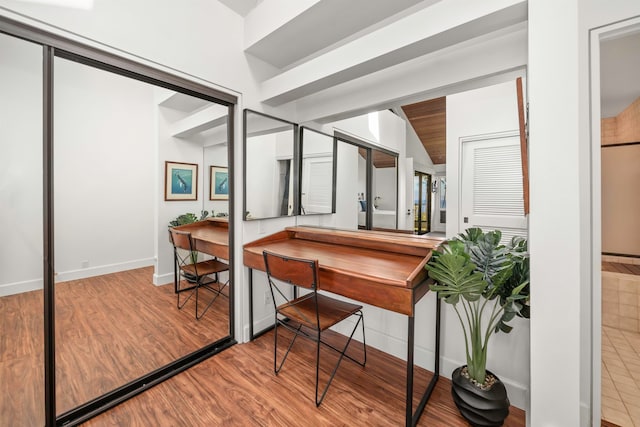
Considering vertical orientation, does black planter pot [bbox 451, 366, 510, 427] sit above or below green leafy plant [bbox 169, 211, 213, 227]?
below

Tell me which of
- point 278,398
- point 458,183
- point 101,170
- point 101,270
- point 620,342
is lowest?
point 278,398

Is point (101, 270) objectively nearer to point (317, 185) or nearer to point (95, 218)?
point (95, 218)

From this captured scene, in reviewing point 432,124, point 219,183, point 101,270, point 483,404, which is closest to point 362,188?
point 432,124

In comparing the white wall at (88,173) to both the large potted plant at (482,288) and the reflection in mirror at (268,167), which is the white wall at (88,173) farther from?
the large potted plant at (482,288)

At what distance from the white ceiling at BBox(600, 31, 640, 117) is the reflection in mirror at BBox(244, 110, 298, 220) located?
87.4 inches

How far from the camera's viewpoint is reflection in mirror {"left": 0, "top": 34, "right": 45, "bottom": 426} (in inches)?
52.1

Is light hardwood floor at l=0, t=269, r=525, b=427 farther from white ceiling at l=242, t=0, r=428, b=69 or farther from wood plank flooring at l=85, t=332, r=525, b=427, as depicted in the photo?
white ceiling at l=242, t=0, r=428, b=69

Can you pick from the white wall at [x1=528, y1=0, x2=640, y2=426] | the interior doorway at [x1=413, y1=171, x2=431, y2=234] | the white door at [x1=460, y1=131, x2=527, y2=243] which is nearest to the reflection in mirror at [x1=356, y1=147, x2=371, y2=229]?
the interior doorway at [x1=413, y1=171, x2=431, y2=234]

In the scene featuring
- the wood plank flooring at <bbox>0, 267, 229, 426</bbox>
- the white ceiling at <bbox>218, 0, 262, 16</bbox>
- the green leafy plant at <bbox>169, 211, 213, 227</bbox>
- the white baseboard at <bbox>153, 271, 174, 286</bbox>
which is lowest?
the wood plank flooring at <bbox>0, 267, 229, 426</bbox>

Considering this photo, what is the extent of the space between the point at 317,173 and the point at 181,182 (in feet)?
4.44

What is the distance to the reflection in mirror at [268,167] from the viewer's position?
7.69 ft

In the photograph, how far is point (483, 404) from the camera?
4.70 ft

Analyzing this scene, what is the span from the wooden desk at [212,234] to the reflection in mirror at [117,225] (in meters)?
0.16

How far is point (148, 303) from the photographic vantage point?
8.00 ft
